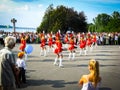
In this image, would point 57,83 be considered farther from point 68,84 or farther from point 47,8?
point 47,8

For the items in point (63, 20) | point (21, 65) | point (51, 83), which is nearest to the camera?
point (21, 65)

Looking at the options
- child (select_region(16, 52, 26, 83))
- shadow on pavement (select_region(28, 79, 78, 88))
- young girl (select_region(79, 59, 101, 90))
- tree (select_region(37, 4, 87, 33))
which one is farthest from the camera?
tree (select_region(37, 4, 87, 33))

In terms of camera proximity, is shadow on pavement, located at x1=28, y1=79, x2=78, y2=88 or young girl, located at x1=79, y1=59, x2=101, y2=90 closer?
young girl, located at x1=79, y1=59, x2=101, y2=90

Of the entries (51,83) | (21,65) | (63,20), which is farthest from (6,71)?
(63,20)

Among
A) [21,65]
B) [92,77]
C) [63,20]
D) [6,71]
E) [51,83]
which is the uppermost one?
[63,20]

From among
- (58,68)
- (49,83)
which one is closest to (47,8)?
(58,68)

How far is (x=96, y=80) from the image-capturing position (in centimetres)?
585

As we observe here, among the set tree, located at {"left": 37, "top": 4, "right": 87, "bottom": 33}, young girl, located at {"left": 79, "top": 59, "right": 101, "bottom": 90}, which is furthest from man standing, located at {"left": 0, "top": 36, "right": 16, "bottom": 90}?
tree, located at {"left": 37, "top": 4, "right": 87, "bottom": 33}

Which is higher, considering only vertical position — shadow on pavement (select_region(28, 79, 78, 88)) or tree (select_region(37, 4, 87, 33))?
tree (select_region(37, 4, 87, 33))

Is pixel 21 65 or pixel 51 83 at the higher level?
pixel 21 65

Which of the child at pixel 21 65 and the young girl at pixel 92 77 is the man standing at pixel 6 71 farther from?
the child at pixel 21 65

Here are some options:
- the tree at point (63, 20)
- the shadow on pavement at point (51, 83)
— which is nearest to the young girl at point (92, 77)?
the shadow on pavement at point (51, 83)

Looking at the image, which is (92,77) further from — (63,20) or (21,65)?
(63,20)

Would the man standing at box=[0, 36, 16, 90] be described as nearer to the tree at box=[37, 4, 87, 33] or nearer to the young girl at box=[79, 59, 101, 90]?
the young girl at box=[79, 59, 101, 90]
